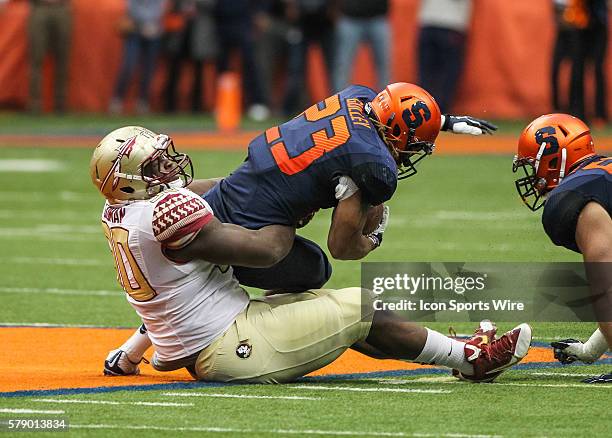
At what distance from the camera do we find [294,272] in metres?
6.26

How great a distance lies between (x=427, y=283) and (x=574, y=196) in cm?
108

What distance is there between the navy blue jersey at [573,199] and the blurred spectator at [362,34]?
11.9m

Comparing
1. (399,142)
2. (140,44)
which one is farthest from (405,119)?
(140,44)

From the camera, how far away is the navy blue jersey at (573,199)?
596 cm

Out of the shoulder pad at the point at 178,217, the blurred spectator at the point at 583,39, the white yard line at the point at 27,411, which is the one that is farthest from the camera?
the blurred spectator at the point at 583,39

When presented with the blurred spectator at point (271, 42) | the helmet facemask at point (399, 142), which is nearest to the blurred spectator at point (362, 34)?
the blurred spectator at point (271, 42)

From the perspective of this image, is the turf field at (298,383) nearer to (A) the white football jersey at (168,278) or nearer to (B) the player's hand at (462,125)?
(A) the white football jersey at (168,278)

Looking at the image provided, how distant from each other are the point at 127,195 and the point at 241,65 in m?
15.6

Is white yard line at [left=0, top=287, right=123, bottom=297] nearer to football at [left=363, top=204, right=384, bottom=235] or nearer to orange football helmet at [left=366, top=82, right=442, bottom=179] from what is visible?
football at [left=363, top=204, right=384, bottom=235]

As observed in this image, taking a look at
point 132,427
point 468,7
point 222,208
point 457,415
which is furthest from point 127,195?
point 468,7

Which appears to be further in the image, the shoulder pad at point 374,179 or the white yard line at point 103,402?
the shoulder pad at point 374,179

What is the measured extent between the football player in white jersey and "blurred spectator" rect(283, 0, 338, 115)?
13.1 metres

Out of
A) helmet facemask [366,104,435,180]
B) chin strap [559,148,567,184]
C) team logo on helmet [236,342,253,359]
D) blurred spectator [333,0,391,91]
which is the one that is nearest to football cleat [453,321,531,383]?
chin strap [559,148,567,184]

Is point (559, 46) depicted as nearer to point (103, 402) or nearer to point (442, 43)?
point (442, 43)
